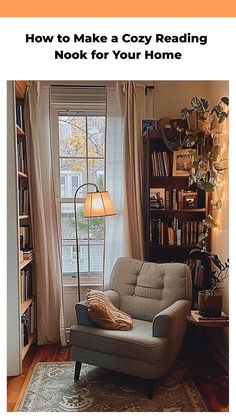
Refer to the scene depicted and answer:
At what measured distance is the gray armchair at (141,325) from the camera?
2492 mm

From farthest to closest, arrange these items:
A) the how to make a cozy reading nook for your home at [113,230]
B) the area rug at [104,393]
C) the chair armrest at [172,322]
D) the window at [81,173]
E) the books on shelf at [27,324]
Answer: the window at [81,173] → the books on shelf at [27,324] → the how to make a cozy reading nook for your home at [113,230] → the chair armrest at [172,322] → the area rug at [104,393]

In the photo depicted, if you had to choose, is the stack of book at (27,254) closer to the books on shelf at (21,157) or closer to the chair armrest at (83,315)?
the books on shelf at (21,157)

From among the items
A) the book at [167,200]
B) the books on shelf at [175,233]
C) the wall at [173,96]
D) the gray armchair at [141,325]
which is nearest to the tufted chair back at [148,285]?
the gray armchair at [141,325]

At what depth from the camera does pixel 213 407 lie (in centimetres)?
239

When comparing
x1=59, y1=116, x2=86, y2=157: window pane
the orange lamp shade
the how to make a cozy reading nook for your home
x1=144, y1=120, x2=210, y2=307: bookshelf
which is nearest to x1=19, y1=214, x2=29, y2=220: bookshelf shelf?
the how to make a cozy reading nook for your home

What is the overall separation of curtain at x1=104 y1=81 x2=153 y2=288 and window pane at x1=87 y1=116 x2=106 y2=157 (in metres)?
0.15

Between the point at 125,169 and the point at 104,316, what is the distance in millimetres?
1384

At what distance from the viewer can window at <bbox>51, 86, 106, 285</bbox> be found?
3643 millimetres

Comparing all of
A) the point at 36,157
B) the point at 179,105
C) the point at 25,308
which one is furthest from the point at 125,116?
the point at 25,308

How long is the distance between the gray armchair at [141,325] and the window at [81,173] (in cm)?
56

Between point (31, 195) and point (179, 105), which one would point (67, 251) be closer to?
point (31, 195)

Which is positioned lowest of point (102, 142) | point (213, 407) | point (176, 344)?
point (213, 407)

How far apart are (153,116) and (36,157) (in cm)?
112

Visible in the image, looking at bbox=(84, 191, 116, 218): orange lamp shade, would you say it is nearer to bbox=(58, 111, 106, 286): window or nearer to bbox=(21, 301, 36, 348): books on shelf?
bbox=(58, 111, 106, 286): window
